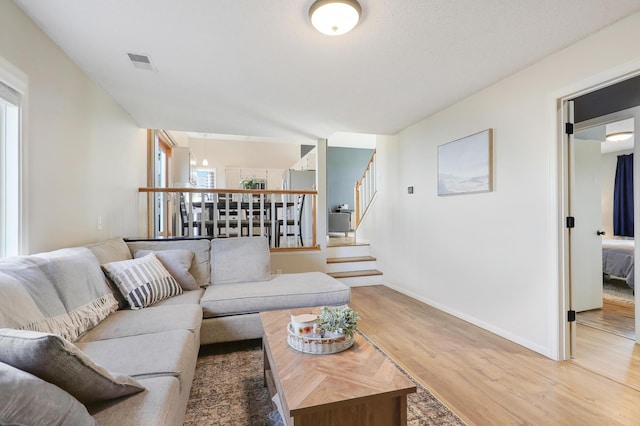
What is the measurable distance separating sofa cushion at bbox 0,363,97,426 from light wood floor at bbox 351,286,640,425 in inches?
69.6

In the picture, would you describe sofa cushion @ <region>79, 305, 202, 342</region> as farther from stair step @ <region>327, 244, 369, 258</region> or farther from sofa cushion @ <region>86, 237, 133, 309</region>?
stair step @ <region>327, 244, 369, 258</region>

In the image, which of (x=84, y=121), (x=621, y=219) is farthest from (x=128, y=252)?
(x=621, y=219)

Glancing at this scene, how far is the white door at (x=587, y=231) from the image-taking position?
11.1 feet

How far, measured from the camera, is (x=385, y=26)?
1.99m

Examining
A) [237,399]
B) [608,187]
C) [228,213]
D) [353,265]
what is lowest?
[237,399]

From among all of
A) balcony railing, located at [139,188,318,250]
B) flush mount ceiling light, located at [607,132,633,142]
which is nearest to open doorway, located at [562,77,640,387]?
flush mount ceiling light, located at [607,132,633,142]

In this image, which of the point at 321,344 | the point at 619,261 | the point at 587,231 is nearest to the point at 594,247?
the point at 587,231

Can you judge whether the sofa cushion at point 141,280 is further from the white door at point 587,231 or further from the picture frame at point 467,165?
the white door at point 587,231

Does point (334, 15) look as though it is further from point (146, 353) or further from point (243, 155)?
point (243, 155)

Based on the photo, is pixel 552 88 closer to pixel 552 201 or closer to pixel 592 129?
pixel 552 201

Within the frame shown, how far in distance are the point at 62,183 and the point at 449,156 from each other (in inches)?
141

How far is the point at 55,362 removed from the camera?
841 mm

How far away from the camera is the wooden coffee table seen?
3.62ft

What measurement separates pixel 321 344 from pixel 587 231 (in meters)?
3.63
